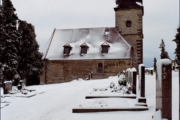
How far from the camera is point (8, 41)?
23.4 m

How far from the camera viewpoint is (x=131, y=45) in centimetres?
3288

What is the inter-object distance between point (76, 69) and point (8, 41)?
1060 cm

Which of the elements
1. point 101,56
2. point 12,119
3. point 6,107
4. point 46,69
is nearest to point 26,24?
point 46,69

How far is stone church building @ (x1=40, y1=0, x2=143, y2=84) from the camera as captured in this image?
30797mm

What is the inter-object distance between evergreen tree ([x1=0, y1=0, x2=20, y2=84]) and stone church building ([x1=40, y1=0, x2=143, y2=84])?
8.31m

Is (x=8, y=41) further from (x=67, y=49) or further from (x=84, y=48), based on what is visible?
(x=84, y=48)

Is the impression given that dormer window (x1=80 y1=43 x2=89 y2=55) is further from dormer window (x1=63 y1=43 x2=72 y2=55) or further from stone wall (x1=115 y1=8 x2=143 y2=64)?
stone wall (x1=115 y1=8 x2=143 y2=64)

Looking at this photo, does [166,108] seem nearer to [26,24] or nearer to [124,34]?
[26,24]

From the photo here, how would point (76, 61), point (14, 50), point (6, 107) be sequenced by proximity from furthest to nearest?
point (76, 61)
point (14, 50)
point (6, 107)

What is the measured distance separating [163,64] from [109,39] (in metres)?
27.1

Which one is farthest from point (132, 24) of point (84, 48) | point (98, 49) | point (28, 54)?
point (28, 54)

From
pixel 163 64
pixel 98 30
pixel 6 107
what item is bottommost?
pixel 6 107

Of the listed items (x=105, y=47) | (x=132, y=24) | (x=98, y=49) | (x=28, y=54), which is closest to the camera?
(x=28, y=54)

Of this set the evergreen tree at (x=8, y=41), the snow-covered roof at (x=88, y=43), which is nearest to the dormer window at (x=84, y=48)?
the snow-covered roof at (x=88, y=43)
